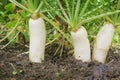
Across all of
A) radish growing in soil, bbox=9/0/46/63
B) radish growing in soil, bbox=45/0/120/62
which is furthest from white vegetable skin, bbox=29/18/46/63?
radish growing in soil, bbox=45/0/120/62

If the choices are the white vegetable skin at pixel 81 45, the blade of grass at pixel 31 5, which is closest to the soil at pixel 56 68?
the white vegetable skin at pixel 81 45

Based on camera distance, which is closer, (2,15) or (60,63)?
(60,63)

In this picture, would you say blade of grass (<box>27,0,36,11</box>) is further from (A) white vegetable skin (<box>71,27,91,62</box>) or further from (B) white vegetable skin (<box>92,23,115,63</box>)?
(B) white vegetable skin (<box>92,23,115,63</box>)

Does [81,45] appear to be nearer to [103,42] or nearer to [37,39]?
[103,42]

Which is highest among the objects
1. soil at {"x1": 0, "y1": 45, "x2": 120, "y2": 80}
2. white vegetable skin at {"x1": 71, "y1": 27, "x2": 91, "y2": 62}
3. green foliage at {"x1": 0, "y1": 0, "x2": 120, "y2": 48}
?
green foliage at {"x1": 0, "y1": 0, "x2": 120, "y2": 48}

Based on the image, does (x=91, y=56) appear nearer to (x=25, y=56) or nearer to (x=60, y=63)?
(x=60, y=63)

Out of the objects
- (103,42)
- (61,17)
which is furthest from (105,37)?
(61,17)

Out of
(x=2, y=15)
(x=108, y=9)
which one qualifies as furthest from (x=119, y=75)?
(x=2, y=15)
